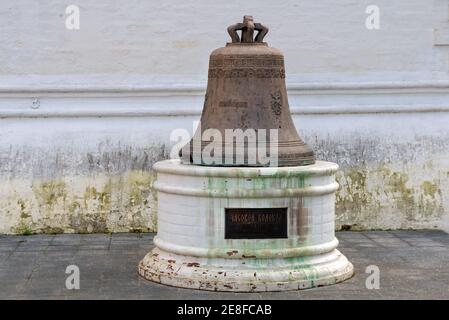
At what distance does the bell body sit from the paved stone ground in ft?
3.69

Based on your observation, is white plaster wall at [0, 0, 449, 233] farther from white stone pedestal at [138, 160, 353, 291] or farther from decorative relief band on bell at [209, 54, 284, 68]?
white stone pedestal at [138, 160, 353, 291]

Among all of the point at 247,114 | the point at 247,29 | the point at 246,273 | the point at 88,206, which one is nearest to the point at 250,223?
the point at 246,273

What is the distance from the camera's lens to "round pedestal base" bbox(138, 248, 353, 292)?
6945mm

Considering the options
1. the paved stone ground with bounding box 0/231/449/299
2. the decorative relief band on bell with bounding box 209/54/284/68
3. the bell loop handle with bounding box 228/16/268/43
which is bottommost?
the paved stone ground with bounding box 0/231/449/299

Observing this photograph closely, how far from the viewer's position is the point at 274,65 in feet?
24.6

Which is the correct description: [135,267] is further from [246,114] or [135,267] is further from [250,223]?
[246,114]

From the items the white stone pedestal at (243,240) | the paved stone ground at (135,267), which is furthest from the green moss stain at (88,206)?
the white stone pedestal at (243,240)

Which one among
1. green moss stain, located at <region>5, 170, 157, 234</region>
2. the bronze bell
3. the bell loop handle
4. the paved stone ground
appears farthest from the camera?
green moss stain, located at <region>5, 170, 157, 234</region>

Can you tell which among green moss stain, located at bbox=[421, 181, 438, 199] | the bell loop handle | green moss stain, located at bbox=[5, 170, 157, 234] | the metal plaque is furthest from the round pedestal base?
green moss stain, located at bbox=[421, 181, 438, 199]

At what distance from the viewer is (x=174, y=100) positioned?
9.98m

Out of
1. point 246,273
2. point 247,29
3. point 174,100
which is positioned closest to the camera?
point 246,273

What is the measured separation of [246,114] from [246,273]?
1329mm

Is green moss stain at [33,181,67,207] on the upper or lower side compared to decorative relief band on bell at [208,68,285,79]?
lower

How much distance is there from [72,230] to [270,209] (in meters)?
3.33
